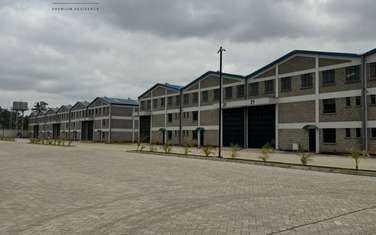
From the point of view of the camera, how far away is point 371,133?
33.0 meters

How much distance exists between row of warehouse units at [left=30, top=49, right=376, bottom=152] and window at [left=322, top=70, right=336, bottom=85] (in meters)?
0.09

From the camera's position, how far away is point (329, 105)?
36.5 m

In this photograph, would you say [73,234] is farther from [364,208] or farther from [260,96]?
[260,96]

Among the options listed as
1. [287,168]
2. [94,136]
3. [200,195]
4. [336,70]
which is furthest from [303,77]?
[94,136]

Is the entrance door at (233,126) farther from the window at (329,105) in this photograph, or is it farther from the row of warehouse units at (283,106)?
the window at (329,105)

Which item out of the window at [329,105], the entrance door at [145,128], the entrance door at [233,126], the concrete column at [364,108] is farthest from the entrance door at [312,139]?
the entrance door at [145,128]

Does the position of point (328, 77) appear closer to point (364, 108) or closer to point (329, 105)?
point (329, 105)

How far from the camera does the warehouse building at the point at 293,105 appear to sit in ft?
112

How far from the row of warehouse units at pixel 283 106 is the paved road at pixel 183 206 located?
1904cm

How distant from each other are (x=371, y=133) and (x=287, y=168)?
16.0m

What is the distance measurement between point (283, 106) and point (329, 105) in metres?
5.77

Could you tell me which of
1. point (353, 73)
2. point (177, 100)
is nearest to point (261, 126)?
point (353, 73)

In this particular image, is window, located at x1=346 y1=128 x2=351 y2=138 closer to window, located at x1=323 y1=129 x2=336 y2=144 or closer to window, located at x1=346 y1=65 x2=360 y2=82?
window, located at x1=323 y1=129 x2=336 y2=144

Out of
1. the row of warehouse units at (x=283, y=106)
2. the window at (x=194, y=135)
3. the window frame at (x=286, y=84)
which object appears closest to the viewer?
the row of warehouse units at (x=283, y=106)
